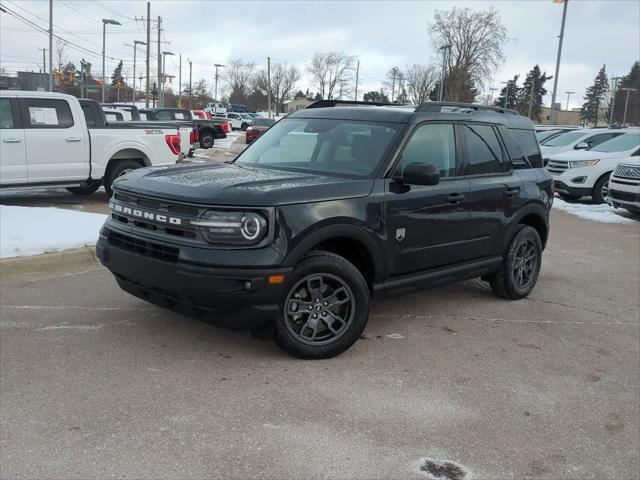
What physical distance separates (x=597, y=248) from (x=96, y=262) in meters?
7.17

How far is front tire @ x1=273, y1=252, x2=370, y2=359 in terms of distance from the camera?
4.26 m

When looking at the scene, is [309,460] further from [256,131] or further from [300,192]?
[256,131]

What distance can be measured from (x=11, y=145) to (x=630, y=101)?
9619cm

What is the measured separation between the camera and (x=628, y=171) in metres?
12.5

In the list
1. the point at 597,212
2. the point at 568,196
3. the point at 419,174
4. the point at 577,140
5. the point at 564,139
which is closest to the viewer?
the point at 419,174

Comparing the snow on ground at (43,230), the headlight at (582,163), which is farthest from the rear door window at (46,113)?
the headlight at (582,163)

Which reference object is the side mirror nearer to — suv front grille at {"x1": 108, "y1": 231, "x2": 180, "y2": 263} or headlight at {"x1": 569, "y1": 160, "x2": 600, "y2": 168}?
suv front grille at {"x1": 108, "y1": 231, "x2": 180, "y2": 263}

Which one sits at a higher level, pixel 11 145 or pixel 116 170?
pixel 11 145

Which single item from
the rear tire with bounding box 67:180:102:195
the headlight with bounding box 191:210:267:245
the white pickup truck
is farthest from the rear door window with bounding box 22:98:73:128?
the headlight with bounding box 191:210:267:245

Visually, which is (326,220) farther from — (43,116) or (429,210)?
(43,116)

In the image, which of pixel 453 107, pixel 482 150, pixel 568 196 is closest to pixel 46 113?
pixel 453 107

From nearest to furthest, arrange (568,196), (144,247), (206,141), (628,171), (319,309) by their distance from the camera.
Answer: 1. (144,247)
2. (319,309)
3. (628,171)
4. (568,196)
5. (206,141)

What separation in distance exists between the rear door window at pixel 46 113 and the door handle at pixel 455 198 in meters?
7.57

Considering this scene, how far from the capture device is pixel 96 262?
6.95 m
